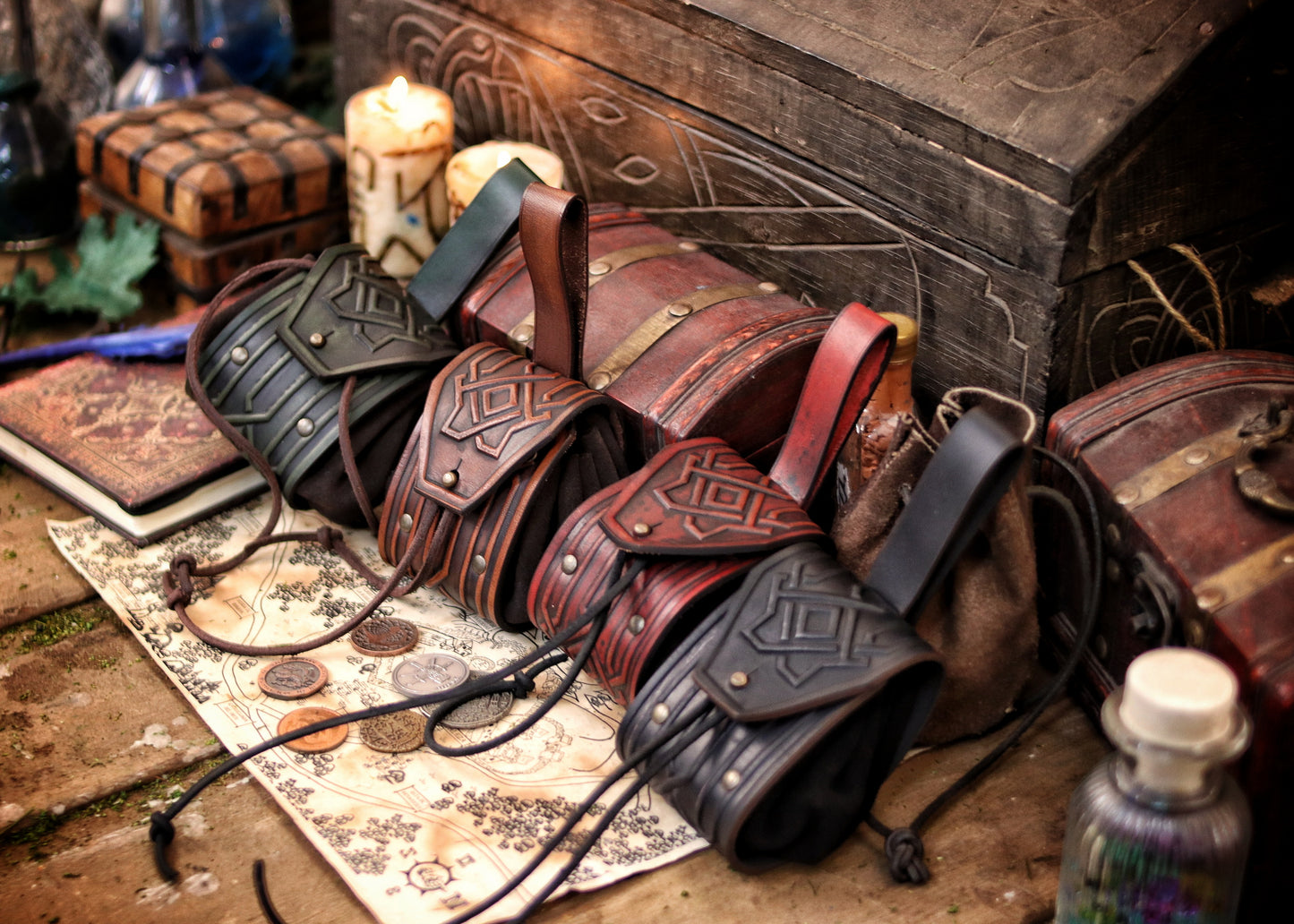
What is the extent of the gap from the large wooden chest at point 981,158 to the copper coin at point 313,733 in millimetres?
788

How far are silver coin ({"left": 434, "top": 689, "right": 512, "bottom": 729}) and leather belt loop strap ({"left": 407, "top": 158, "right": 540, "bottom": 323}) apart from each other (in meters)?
0.52

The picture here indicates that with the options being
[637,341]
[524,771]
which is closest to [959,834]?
[524,771]

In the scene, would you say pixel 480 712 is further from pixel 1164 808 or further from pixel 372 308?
pixel 1164 808

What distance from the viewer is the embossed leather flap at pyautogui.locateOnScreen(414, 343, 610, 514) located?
53.5 inches

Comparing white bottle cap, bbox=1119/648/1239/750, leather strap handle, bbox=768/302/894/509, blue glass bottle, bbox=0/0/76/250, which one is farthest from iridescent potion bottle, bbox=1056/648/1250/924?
blue glass bottle, bbox=0/0/76/250

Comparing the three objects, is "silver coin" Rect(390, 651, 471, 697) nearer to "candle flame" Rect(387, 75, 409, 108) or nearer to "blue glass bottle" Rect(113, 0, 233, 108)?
"candle flame" Rect(387, 75, 409, 108)

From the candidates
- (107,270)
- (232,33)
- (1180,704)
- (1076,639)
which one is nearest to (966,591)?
(1076,639)

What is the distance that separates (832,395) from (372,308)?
57 cm

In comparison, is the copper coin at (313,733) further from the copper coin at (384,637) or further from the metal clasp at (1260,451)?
the metal clasp at (1260,451)

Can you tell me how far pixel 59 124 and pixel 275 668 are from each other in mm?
1270

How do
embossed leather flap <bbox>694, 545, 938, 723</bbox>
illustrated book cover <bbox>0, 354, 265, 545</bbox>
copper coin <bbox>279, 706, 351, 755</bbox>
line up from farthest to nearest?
illustrated book cover <bbox>0, 354, 265, 545</bbox> < copper coin <bbox>279, 706, 351, 755</bbox> < embossed leather flap <bbox>694, 545, 938, 723</bbox>

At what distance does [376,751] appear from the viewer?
1.33 m

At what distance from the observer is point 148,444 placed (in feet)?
5.54

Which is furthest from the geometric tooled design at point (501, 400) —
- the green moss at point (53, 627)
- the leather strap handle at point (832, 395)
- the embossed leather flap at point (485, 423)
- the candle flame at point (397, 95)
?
the candle flame at point (397, 95)
